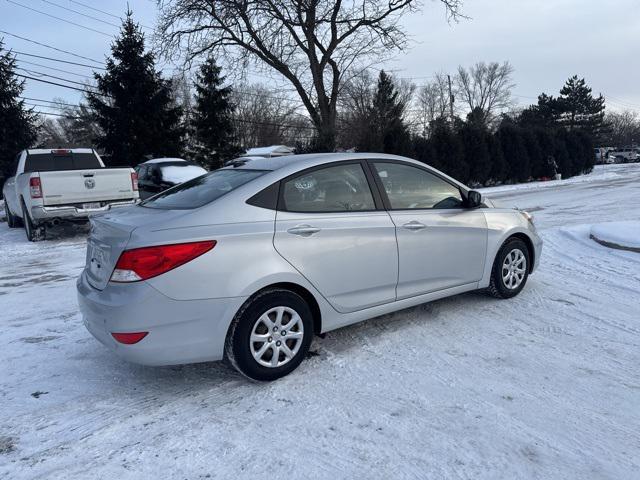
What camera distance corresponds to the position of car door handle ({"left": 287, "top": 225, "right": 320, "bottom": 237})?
138 inches

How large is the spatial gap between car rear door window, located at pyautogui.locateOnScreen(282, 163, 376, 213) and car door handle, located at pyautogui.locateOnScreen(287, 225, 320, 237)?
0.15 metres

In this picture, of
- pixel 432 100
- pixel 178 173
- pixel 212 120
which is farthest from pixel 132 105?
pixel 432 100

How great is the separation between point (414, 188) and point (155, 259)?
2.40 metres

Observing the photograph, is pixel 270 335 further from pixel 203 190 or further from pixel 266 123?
pixel 266 123

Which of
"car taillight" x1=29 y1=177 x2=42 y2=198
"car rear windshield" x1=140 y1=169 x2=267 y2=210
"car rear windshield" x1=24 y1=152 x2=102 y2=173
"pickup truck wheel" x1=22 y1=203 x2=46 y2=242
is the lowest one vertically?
"pickup truck wheel" x1=22 y1=203 x2=46 y2=242

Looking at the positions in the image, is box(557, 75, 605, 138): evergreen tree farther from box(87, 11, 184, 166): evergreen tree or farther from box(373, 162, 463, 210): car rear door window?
box(373, 162, 463, 210): car rear door window

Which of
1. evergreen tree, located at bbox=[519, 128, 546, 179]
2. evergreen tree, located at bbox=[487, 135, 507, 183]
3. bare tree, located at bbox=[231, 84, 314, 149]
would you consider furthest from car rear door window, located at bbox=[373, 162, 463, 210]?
bare tree, located at bbox=[231, 84, 314, 149]

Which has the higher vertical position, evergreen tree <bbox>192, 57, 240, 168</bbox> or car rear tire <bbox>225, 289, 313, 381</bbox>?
evergreen tree <bbox>192, 57, 240, 168</bbox>

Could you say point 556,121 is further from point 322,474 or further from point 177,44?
point 322,474

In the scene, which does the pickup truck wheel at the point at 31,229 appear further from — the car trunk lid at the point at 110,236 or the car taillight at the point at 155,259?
the car taillight at the point at 155,259

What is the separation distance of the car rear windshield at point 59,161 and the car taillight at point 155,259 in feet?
30.9

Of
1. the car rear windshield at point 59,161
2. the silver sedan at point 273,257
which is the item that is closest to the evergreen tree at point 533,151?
the car rear windshield at point 59,161

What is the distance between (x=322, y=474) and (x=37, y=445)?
1.64 metres

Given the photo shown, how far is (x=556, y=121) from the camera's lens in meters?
72.0
